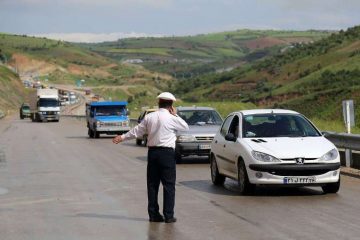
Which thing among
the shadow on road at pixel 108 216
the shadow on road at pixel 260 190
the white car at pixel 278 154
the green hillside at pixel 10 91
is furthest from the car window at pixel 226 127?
the green hillside at pixel 10 91

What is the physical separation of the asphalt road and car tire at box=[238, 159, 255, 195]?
0.19 meters

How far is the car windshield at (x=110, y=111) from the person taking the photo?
131ft

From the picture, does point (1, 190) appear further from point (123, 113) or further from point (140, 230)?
Answer: point (123, 113)

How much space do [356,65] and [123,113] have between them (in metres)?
50.4

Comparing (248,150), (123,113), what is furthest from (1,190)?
(123,113)

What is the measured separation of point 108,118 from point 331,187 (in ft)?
89.0

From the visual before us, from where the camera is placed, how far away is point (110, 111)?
4022cm

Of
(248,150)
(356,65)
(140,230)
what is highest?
(356,65)

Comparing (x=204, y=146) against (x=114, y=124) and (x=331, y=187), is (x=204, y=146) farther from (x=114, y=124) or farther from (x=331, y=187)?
(x=114, y=124)

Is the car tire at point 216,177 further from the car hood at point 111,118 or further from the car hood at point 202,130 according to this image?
the car hood at point 111,118

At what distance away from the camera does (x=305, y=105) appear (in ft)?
218

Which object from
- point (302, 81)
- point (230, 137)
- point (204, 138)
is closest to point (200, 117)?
point (204, 138)

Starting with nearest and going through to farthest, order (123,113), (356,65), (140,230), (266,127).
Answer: (140,230), (266,127), (123,113), (356,65)

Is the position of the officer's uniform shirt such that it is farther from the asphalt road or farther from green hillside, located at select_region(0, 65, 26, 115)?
green hillside, located at select_region(0, 65, 26, 115)
